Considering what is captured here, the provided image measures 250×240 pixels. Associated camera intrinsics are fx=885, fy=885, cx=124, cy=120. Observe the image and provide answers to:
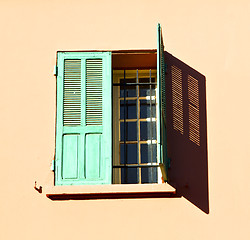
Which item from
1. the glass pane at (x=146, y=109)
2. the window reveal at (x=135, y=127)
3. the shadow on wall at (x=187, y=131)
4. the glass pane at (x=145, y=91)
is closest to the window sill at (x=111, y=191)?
the shadow on wall at (x=187, y=131)

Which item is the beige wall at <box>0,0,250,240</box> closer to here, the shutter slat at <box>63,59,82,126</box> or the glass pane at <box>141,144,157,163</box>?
the shutter slat at <box>63,59,82,126</box>

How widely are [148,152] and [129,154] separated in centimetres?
20

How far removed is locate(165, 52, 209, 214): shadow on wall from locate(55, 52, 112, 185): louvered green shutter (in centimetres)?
63

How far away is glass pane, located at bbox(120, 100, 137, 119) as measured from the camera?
9.19m

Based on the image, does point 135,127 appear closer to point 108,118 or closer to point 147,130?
point 147,130

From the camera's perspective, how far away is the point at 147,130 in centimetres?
913

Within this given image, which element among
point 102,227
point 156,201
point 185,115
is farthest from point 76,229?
point 185,115

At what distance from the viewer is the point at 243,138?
870 cm

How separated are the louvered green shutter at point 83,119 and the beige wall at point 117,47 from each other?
135 mm

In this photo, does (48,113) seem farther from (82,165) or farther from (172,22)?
(172,22)

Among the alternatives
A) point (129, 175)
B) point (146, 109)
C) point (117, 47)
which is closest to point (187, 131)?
A: point (146, 109)

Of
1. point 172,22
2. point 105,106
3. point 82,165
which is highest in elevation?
point 172,22

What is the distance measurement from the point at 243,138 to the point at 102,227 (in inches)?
64.7

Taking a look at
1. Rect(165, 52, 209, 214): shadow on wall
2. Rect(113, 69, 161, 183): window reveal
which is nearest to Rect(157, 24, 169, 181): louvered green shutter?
Rect(165, 52, 209, 214): shadow on wall
